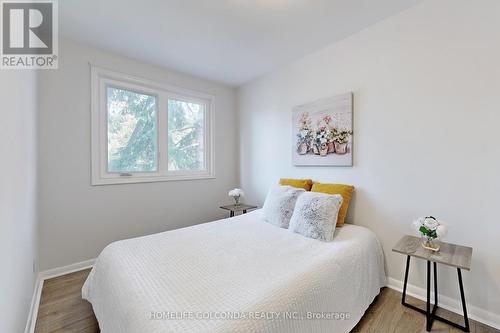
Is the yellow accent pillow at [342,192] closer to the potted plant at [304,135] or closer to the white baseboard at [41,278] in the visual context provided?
the potted plant at [304,135]

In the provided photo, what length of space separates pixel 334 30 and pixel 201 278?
252 centimetres

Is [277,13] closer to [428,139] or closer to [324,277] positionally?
[428,139]

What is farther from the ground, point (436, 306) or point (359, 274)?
point (359, 274)

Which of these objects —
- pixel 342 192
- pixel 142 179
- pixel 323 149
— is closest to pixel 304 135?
pixel 323 149

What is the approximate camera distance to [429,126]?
1.82 metres

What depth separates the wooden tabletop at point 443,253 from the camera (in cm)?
142

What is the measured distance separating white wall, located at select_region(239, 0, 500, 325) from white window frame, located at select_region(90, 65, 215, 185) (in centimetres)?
177

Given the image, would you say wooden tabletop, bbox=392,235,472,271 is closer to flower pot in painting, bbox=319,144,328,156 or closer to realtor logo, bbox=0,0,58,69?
flower pot in painting, bbox=319,144,328,156

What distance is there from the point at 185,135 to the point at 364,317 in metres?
3.03

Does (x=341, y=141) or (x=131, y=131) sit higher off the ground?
(x=131, y=131)

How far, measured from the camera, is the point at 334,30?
2197 millimetres

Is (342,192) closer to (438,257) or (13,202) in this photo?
(438,257)

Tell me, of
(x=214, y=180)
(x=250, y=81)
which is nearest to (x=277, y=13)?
(x=250, y=81)

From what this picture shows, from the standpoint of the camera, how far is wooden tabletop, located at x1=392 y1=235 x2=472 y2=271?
1416 millimetres
